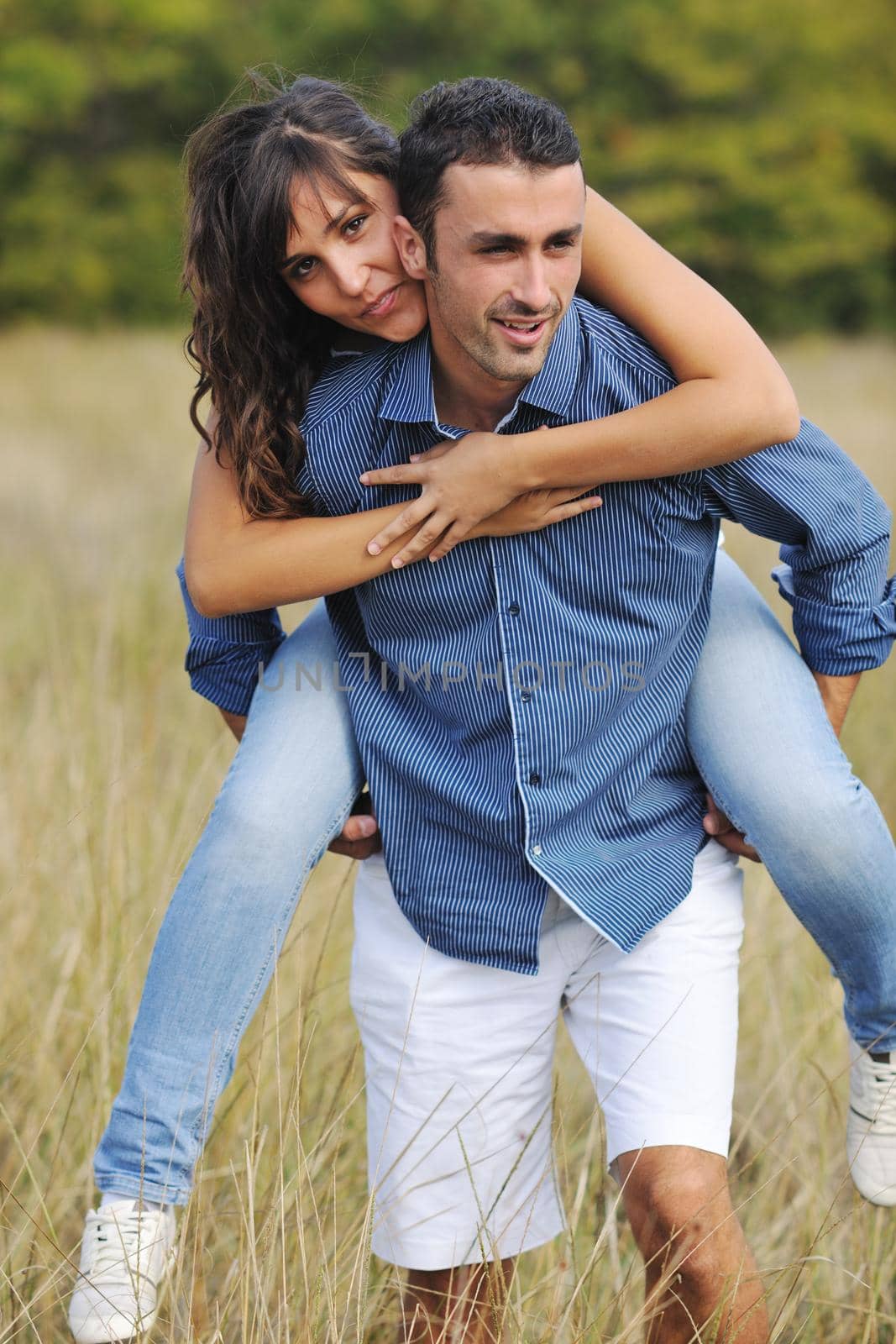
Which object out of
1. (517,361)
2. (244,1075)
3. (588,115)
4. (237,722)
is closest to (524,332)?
(517,361)

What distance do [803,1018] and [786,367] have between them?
13789mm

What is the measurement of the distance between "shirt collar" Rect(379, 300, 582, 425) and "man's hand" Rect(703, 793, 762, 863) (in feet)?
2.57

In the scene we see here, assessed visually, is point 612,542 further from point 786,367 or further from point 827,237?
point 827,237

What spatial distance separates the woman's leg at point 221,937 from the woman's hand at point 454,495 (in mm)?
400

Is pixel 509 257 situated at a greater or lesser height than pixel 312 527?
greater

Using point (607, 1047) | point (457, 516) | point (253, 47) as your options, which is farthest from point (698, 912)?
point (253, 47)

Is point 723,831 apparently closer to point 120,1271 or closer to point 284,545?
point 284,545

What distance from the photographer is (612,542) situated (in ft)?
8.05

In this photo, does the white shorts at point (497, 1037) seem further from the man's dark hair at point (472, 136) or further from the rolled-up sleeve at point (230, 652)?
the man's dark hair at point (472, 136)

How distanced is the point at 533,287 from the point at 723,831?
3.41ft

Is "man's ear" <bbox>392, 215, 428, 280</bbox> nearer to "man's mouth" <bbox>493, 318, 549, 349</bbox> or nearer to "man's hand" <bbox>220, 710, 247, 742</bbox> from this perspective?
"man's mouth" <bbox>493, 318, 549, 349</bbox>

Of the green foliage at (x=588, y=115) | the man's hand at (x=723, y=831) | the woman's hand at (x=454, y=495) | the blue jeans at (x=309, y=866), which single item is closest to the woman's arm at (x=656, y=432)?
the woman's hand at (x=454, y=495)

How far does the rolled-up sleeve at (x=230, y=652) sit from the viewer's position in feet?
9.22

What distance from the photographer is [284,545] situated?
8.01 feet
